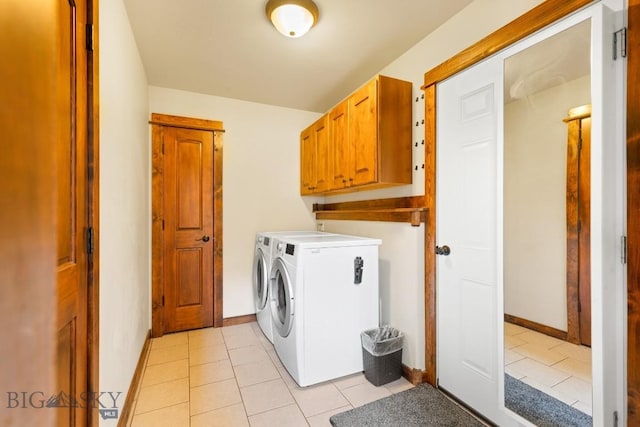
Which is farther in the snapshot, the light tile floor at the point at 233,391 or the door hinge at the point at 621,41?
the light tile floor at the point at 233,391

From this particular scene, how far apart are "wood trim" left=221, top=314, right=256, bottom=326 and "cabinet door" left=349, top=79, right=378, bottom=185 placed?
1933 millimetres

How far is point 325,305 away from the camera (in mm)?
2027

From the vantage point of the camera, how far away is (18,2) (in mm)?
462

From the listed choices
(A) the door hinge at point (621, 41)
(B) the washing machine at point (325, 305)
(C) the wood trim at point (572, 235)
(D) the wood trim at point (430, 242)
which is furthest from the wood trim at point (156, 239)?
(A) the door hinge at point (621, 41)

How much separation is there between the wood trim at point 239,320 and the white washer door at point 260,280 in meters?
0.22

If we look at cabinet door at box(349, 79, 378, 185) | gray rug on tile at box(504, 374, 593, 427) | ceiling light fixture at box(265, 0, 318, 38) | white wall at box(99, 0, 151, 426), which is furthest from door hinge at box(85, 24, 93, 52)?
gray rug on tile at box(504, 374, 593, 427)

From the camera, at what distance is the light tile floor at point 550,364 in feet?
4.06

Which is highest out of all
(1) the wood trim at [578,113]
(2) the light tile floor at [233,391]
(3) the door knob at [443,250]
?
(1) the wood trim at [578,113]

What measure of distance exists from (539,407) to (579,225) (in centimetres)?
94

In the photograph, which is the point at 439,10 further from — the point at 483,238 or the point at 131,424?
the point at 131,424

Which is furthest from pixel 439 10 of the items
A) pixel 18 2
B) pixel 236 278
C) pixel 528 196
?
pixel 236 278

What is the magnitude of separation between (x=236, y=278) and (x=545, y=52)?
120 inches

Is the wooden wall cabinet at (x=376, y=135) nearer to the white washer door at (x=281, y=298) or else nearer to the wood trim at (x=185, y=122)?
the white washer door at (x=281, y=298)

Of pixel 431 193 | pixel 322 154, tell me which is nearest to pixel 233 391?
pixel 431 193
